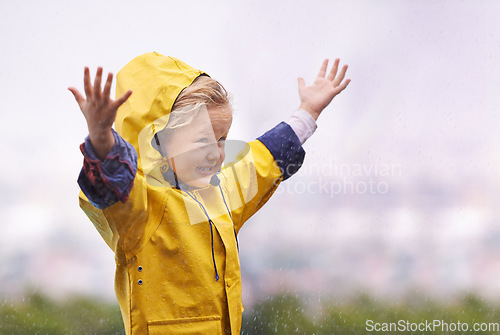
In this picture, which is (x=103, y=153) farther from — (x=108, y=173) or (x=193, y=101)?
(x=193, y=101)

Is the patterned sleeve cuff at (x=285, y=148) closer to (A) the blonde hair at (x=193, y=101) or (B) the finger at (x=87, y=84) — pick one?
(A) the blonde hair at (x=193, y=101)

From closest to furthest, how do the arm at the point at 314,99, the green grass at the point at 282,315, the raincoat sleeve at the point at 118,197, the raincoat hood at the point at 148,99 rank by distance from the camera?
the raincoat sleeve at the point at 118,197 → the raincoat hood at the point at 148,99 → the arm at the point at 314,99 → the green grass at the point at 282,315

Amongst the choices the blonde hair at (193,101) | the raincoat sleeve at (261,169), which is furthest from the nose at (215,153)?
the raincoat sleeve at (261,169)

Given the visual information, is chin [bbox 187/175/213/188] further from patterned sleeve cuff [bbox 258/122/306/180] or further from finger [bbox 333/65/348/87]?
finger [bbox 333/65/348/87]

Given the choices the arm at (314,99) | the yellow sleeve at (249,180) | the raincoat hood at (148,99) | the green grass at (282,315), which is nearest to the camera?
the raincoat hood at (148,99)

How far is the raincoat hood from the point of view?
192 cm

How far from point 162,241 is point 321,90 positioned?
995 mm

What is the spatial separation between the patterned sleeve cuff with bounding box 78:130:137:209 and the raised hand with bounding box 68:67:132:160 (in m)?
0.05

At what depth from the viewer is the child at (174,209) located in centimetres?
180

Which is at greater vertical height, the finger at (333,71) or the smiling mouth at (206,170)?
the finger at (333,71)

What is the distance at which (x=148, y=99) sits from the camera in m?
1.96

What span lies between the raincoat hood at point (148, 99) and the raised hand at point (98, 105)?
432mm

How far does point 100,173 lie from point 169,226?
1.38ft

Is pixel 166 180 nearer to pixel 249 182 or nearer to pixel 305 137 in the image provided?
pixel 249 182
